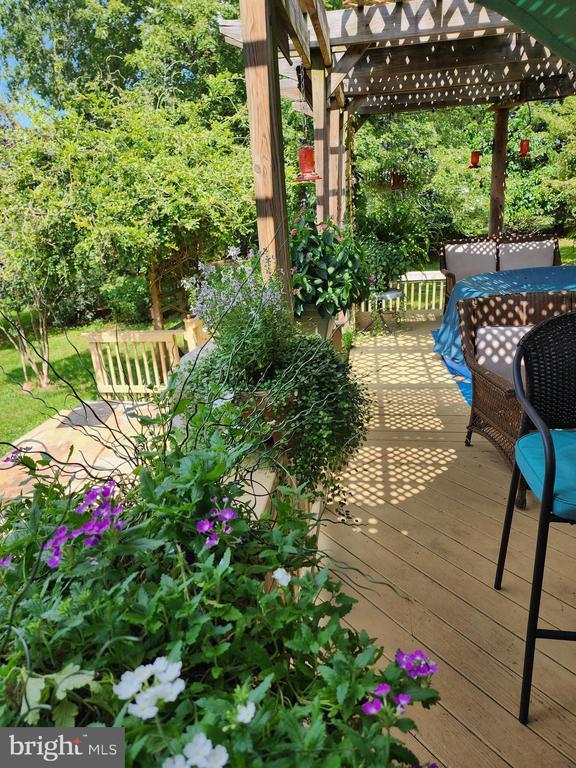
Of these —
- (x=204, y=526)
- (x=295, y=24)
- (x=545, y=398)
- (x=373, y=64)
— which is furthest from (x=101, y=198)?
(x=204, y=526)

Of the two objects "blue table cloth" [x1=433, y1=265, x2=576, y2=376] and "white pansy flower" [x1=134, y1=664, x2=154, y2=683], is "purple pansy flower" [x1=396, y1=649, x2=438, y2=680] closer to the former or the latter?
"white pansy flower" [x1=134, y1=664, x2=154, y2=683]

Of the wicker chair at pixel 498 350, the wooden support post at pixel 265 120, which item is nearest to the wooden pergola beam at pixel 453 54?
the wicker chair at pixel 498 350

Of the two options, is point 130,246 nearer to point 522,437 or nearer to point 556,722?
point 522,437

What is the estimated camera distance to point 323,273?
3.23 meters

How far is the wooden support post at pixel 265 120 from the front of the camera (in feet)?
6.22

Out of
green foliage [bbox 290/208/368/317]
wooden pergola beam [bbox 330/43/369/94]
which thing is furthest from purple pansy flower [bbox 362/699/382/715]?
wooden pergola beam [bbox 330/43/369/94]

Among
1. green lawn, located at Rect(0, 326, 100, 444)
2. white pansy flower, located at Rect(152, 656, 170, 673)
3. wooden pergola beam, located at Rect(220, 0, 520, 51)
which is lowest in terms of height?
green lawn, located at Rect(0, 326, 100, 444)

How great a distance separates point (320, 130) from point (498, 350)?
7.62ft

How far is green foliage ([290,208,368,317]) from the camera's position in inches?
126

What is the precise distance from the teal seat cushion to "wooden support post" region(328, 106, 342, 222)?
386cm

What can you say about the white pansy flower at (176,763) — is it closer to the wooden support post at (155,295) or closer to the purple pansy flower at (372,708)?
the purple pansy flower at (372,708)

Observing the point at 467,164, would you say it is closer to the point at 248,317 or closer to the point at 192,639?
the point at 248,317

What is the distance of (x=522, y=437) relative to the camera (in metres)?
1.59

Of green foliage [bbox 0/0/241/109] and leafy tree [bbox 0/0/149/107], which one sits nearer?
green foliage [bbox 0/0/241/109]
